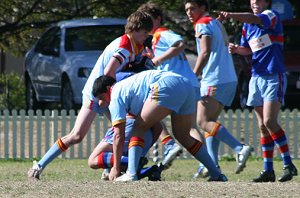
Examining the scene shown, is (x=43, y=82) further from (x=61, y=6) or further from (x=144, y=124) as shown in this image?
(x=144, y=124)

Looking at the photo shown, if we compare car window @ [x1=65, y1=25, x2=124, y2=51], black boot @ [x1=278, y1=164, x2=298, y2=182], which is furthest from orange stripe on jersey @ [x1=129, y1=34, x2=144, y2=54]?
car window @ [x1=65, y1=25, x2=124, y2=51]

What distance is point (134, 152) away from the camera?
984 centimetres

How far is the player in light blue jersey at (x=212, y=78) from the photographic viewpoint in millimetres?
11188

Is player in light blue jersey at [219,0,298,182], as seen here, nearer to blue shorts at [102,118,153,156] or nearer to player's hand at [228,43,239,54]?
player's hand at [228,43,239,54]

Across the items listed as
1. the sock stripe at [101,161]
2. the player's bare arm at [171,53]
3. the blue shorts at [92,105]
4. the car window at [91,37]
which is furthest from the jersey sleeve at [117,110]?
the car window at [91,37]

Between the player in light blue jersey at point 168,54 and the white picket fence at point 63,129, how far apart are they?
4937mm

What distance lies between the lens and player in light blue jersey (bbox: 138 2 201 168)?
11.0 meters

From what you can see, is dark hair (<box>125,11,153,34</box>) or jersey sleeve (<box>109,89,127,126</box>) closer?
jersey sleeve (<box>109,89,127,126</box>)

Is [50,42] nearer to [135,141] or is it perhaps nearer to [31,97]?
[31,97]

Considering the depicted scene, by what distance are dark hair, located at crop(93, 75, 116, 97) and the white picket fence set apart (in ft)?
21.2

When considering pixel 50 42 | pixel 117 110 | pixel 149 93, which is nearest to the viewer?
pixel 117 110

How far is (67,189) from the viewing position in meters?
8.87

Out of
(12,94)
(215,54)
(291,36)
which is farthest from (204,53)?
(12,94)

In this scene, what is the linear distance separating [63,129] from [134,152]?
267 inches
